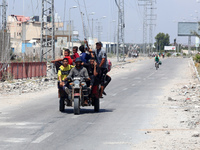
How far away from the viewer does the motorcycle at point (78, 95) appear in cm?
1329

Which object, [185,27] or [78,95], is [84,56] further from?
[185,27]

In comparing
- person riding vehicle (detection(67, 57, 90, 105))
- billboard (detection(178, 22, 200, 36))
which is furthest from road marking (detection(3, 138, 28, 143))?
billboard (detection(178, 22, 200, 36))

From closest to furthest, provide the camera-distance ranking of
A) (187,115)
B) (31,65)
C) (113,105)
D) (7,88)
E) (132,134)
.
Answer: (132,134) → (187,115) → (113,105) → (7,88) → (31,65)

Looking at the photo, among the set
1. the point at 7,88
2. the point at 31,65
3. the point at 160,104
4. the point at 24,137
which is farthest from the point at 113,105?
the point at 31,65

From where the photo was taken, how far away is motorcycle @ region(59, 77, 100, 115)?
1329 centimetres

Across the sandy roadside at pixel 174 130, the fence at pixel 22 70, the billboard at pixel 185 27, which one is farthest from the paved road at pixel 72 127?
the billboard at pixel 185 27

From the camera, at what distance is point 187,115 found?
13.7m

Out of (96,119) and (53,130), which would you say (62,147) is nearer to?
(53,130)

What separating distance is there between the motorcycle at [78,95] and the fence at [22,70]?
48.8 feet

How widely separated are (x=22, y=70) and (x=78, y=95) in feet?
63.3

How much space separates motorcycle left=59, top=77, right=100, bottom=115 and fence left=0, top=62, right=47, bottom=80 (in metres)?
14.9

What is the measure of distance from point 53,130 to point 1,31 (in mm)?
18127

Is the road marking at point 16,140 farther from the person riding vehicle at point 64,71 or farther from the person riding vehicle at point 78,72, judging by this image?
the person riding vehicle at point 64,71

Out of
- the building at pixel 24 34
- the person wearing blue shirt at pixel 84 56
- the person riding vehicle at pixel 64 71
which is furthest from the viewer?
the building at pixel 24 34
